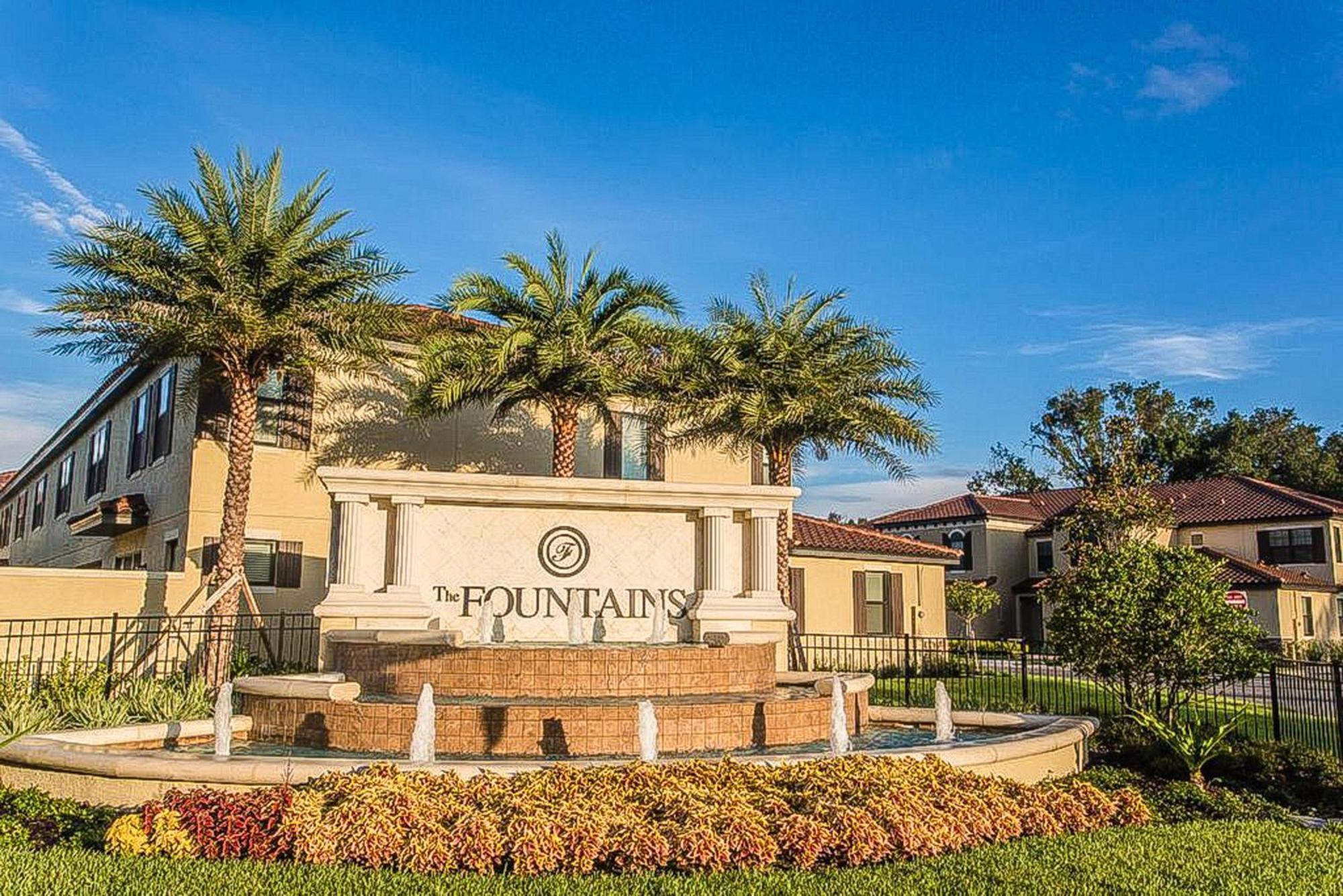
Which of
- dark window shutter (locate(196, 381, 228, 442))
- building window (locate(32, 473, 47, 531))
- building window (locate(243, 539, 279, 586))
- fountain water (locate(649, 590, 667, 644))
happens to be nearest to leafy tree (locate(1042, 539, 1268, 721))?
fountain water (locate(649, 590, 667, 644))

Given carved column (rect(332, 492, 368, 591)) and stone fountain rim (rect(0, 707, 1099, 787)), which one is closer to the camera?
stone fountain rim (rect(0, 707, 1099, 787))

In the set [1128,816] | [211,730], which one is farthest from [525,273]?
[1128,816]

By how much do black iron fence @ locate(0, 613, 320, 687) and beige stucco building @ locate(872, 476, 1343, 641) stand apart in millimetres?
29123

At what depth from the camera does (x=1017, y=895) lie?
590 centimetres

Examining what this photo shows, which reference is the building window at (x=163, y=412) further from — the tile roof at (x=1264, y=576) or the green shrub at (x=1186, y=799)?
the tile roof at (x=1264, y=576)

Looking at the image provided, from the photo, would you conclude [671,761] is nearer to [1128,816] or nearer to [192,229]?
[1128,816]

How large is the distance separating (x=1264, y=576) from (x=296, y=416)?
118 ft

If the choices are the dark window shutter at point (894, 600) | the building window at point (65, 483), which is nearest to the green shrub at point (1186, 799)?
the dark window shutter at point (894, 600)

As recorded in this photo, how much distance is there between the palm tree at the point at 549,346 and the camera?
1975 centimetres

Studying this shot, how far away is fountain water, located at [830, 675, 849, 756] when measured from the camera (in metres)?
10.7

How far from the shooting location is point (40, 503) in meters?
35.8

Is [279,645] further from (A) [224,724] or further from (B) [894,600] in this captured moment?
(B) [894,600]

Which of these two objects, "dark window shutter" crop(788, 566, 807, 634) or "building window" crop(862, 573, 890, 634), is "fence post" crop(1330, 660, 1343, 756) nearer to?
"dark window shutter" crop(788, 566, 807, 634)

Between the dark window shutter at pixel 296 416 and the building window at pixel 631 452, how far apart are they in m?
7.15
